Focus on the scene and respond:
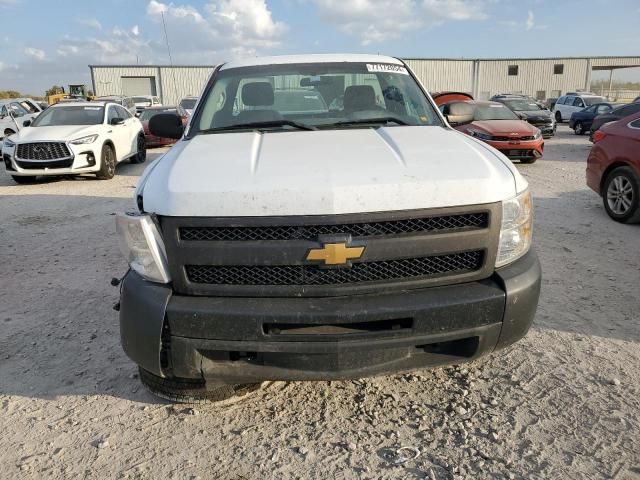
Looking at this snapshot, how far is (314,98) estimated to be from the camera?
372 cm

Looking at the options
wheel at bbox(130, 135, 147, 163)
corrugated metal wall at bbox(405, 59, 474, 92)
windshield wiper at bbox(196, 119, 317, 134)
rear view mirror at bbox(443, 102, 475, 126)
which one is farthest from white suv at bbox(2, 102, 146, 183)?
corrugated metal wall at bbox(405, 59, 474, 92)

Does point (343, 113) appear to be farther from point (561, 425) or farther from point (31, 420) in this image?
point (31, 420)

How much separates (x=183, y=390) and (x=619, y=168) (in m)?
6.54

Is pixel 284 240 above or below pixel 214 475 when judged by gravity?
above

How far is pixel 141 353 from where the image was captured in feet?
7.72

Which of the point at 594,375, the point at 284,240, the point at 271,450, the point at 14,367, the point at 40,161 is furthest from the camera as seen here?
the point at 40,161

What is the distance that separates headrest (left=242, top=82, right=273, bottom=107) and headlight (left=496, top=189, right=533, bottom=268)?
197cm

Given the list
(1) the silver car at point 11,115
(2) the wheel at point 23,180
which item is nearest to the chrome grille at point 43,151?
(2) the wheel at point 23,180

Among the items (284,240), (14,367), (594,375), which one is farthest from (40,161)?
(594,375)

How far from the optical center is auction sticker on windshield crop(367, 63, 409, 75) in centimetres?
395

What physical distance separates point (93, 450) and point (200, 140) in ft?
5.94

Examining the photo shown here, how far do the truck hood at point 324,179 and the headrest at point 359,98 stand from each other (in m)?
0.87

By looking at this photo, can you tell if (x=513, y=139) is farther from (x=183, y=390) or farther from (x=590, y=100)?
(x=590, y=100)

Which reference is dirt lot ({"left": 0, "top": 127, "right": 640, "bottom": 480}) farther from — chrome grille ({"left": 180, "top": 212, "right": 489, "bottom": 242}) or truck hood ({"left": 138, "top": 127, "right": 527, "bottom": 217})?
truck hood ({"left": 138, "top": 127, "right": 527, "bottom": 217})
